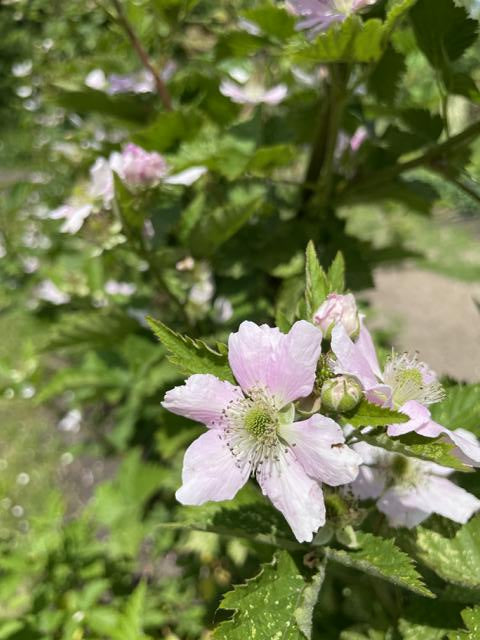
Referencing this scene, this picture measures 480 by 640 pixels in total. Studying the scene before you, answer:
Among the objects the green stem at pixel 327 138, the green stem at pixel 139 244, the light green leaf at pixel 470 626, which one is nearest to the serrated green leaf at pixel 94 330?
the green stem at pixel 139 244

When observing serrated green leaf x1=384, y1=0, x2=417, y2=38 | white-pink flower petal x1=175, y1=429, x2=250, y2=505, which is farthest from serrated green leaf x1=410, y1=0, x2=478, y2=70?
white-pink flower petal x1=175, y1=429, x2=250, y2=505

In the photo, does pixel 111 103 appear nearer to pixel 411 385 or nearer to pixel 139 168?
pixel 139 168

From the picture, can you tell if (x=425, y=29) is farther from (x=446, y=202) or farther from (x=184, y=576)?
(x=184, y=576)

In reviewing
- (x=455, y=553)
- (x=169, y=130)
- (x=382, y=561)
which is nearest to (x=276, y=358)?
(x=382, y=561)

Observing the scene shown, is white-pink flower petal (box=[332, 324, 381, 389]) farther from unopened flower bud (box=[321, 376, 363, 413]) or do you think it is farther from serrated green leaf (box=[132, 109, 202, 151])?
serrated green leaf (box=[132, 109, 202, 151])

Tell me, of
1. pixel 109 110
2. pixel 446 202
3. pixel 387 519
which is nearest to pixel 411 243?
pixel 446 202

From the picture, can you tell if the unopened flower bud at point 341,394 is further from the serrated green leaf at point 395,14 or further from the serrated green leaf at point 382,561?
the serrated green leaf at point 395,14
